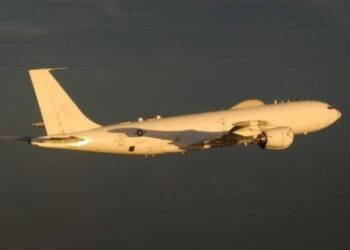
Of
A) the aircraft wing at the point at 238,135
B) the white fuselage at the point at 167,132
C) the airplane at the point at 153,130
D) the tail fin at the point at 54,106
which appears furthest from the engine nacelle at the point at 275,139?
the tail fin at the point at 54,106

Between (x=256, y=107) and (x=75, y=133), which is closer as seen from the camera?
(x=75, y=133)

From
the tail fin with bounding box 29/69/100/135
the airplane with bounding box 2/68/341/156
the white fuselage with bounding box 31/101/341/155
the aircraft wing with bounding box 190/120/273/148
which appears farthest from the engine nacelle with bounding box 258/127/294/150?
the tail fin with bounding box 29/69/100/135

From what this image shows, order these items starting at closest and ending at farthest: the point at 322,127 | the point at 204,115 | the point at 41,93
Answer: the point at 41,93 → the point at 204,115 → the point at 322,127

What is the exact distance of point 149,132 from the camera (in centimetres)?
11450

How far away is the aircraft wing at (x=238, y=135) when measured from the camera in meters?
116

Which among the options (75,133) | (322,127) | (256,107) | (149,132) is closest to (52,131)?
(75,133)

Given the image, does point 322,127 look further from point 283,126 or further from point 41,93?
point 41,93

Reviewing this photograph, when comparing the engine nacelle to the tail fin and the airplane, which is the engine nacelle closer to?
the airplane

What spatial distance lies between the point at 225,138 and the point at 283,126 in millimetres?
9849

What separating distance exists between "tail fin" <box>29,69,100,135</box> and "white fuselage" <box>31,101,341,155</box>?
1.49 metres

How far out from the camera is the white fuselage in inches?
4437

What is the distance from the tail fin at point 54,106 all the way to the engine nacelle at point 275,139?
21.6 metres

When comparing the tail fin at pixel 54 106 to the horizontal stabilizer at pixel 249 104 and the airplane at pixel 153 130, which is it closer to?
the airplane at pixel 153 130

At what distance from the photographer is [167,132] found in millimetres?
115500
